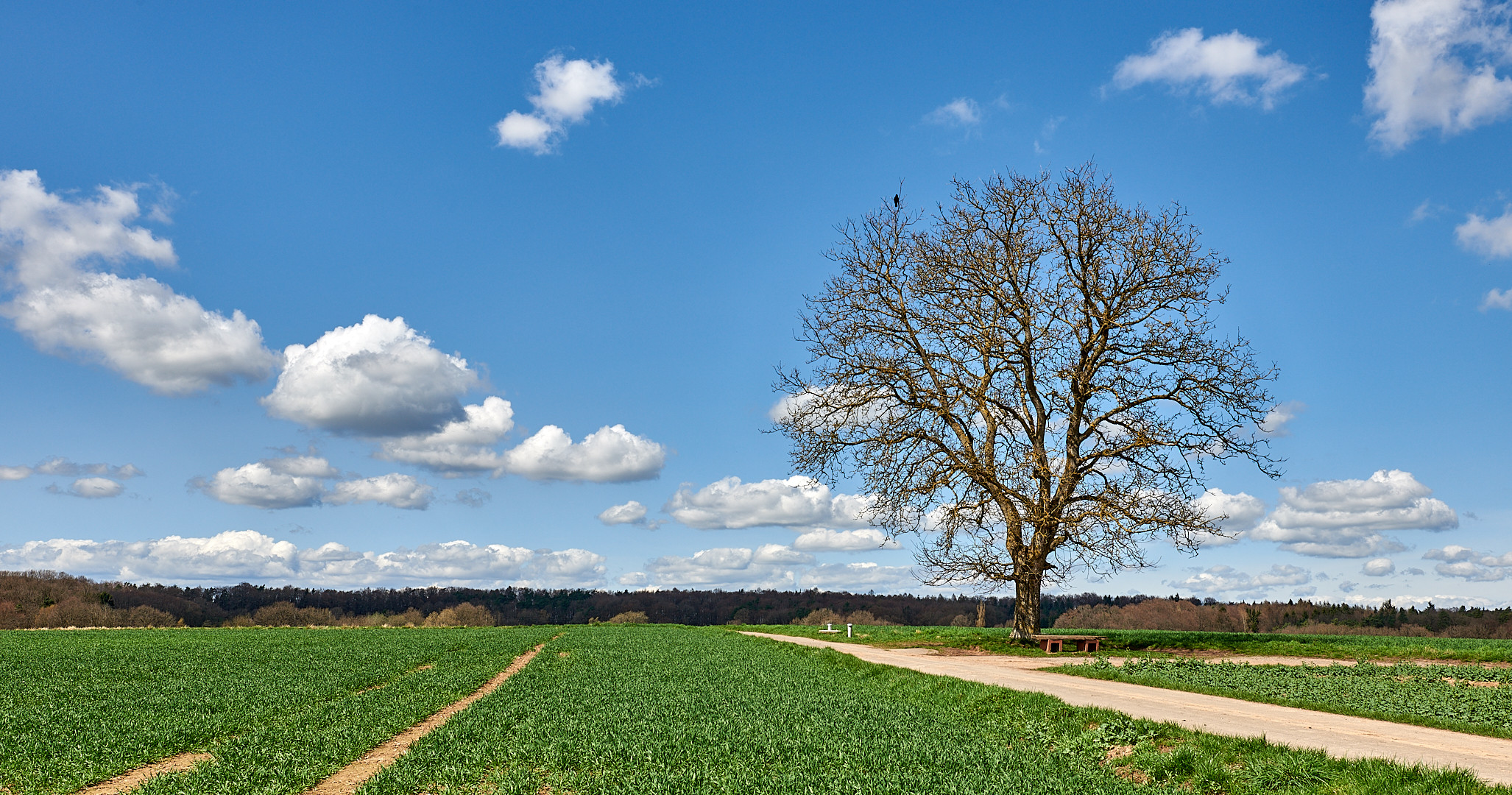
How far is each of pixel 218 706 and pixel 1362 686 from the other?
25901mm

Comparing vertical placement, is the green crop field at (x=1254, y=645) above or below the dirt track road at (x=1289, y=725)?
below

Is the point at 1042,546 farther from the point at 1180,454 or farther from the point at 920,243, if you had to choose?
the point at 920,243

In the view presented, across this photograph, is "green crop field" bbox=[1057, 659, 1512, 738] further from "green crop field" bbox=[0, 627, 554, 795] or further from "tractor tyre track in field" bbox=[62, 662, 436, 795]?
"tractor tyre track in field" bbox=[62, 662, 436, 795]

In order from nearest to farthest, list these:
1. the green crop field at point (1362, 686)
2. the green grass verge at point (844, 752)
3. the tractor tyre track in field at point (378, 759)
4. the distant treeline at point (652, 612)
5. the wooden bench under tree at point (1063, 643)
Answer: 1. the green grass verge at point (844, 752)
2. the tractor tyre track in field at point (378, 759)
3. the green crop field at point (1362, 686)
4. the wooden bench under tree at point (1063, 643)
5. the distant treeline at point (652, 612)

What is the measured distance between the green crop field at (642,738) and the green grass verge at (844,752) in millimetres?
43

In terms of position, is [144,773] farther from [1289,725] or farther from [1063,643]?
[1063,643]

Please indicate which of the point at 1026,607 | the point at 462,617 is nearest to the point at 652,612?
the point at 462,617

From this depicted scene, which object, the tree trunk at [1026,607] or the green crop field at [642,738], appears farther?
the tree trunk at [1026,607]

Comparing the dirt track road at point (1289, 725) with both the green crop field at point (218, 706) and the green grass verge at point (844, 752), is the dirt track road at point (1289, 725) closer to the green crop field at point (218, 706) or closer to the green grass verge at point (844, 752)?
the green grass verge at point (844, 752)

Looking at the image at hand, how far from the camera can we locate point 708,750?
455 inches

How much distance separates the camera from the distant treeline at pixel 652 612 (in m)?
78.1

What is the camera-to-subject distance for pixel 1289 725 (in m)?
13.2

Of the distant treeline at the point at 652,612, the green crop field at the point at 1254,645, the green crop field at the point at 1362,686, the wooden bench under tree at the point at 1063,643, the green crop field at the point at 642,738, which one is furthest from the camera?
the distant treeline at the point at 652,612

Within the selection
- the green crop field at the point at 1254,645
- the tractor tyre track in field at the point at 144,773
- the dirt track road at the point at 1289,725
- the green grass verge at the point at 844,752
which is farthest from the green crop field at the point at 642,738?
the green crop field at the point at 1254,645
